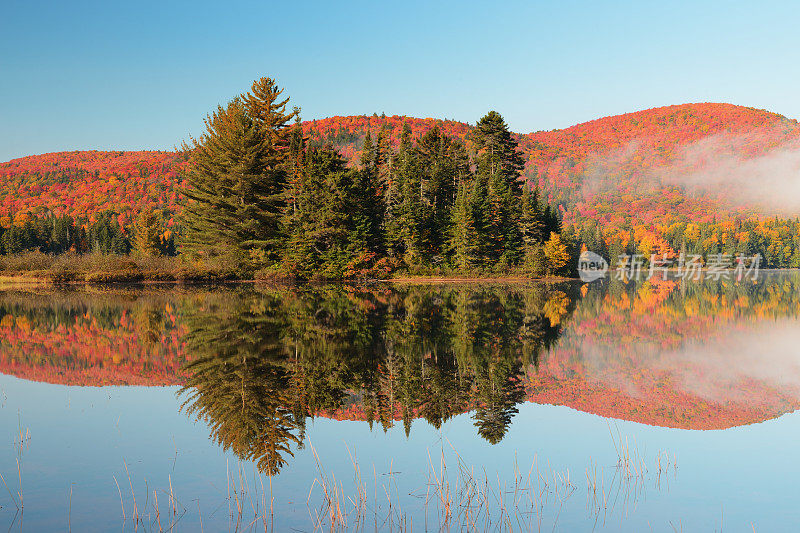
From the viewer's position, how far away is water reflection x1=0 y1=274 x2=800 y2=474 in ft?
29.9

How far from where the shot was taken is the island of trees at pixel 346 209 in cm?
5256

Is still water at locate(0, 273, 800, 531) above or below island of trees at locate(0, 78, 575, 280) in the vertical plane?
below

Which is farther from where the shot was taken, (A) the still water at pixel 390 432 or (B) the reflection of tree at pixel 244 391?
(B) the reflection of tree at pixel 244 391

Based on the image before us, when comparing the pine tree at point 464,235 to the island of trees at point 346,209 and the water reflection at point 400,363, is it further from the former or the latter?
the water reflection at point 400,363

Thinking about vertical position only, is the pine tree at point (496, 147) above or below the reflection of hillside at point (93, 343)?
above

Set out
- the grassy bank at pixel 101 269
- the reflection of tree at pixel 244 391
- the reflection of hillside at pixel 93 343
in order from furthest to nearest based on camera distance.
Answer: the grassy bank at pixel 101 269
the reflection of hillside at pixel 93 343
the reflection of tree at pixel 244 391

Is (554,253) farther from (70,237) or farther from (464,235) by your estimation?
(70,237)

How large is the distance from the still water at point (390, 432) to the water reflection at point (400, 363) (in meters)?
0.08

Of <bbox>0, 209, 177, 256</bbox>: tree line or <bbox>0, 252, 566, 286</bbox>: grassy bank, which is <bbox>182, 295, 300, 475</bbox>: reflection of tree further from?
<bbox>0, 209, 177, 256</bbox>: tree line

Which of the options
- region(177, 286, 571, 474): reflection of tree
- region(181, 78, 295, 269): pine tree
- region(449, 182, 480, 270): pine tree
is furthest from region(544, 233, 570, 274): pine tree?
region(177, 286, 571, 474): reflection of tree

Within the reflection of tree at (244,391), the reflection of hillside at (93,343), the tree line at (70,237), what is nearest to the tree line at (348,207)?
the reflection of hillside at (93,343)

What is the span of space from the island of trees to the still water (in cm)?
3599

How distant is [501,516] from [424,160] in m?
70.4

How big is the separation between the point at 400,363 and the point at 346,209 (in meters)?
46.9
